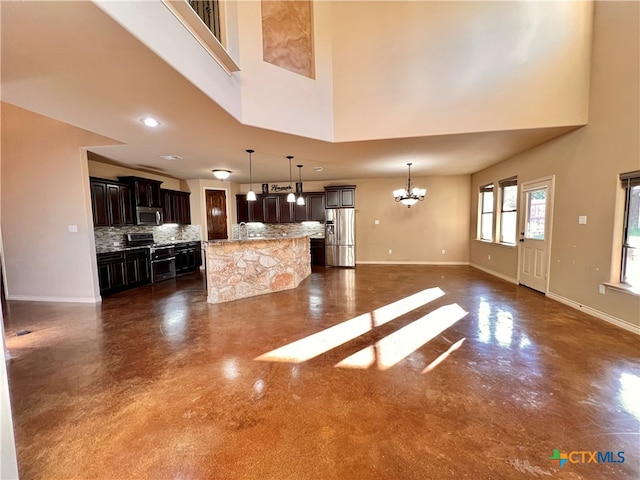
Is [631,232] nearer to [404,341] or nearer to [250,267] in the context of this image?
[404,341]

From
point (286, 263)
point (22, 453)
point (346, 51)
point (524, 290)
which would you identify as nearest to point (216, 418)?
point (22, 453)

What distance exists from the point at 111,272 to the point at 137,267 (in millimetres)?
560

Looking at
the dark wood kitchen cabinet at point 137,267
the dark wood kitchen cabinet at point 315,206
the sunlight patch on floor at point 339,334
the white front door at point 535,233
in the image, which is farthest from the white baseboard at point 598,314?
the dark wood kitchen cabinet at point 137,267

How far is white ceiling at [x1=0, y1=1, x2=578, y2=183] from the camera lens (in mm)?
1813

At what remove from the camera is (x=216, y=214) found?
7.95 meters

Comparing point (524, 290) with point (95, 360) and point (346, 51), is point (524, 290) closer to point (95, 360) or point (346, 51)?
point (346, 51)

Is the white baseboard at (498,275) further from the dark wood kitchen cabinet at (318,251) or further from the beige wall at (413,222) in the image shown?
the dark wood kitchen cabinet at (318,251)

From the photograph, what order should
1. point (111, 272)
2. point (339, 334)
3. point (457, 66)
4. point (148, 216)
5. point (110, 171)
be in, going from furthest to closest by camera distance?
point (148, 216), point (110, 171), point (111, 272), point (457, 66), point (339, 334)

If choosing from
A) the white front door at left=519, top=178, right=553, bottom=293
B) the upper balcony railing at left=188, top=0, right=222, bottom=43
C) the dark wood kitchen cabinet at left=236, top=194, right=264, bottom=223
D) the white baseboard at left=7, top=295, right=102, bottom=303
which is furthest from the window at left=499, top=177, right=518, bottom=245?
the white baseboard at left=7, top=295, right=102, bottom=303

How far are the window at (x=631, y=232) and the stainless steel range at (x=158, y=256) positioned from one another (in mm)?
8055

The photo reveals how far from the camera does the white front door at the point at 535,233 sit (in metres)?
4.60

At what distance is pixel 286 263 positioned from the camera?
5359mm

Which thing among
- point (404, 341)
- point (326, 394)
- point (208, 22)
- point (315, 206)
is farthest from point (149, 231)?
point (404, 341)

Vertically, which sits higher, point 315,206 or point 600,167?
point 600,167
